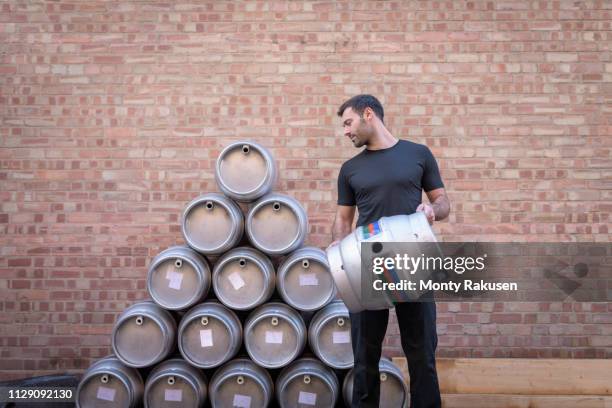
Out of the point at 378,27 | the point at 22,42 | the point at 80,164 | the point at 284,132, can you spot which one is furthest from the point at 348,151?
the point at 22,42

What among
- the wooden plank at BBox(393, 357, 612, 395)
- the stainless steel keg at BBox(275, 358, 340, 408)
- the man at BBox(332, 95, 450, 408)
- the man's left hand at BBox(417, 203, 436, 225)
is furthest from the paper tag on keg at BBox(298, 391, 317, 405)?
the man's left hand at BBox(417, 203, 436, 225)

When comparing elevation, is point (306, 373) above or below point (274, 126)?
below

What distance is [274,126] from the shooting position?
558 centimetres

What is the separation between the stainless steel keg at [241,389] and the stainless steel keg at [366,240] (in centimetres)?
113

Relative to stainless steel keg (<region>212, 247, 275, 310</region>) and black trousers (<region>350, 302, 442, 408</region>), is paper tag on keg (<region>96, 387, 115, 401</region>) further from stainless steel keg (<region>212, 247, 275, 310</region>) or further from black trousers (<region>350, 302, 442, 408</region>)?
black trousers (<region>350, 302, 442, 408</region>)

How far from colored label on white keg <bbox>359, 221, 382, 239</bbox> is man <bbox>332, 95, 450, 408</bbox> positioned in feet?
0.56

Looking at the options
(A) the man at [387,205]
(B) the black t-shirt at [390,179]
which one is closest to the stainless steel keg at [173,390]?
(A) the man at [387,205]

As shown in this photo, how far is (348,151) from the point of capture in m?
5.56

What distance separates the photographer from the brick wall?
5504 millimetres

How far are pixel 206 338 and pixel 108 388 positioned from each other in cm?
71

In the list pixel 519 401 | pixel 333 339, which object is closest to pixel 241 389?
pixel 333 339

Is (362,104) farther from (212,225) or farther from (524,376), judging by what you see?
(524,376)

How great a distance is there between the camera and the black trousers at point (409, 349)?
3.51 m

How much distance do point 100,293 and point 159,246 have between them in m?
0.61
